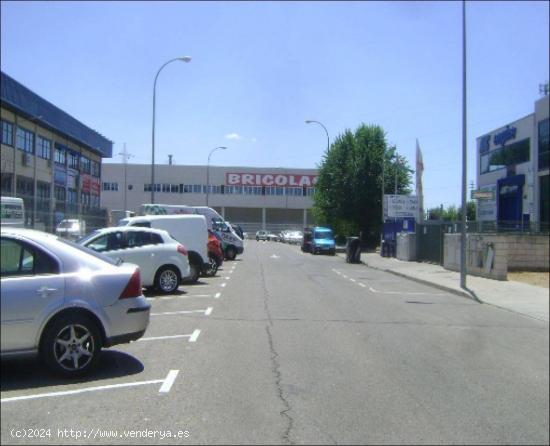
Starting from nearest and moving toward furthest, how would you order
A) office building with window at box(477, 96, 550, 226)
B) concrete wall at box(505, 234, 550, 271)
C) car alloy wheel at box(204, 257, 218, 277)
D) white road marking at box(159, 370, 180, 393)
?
Answer: white road marking at box(159, 370, 180, 393), car alloy wheel at box(204, 257, 218, 277), concrete wall at box(505, 234, 550, 271), office building with window at box(477, 96, 550, 226)

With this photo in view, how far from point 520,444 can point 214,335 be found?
5445mm

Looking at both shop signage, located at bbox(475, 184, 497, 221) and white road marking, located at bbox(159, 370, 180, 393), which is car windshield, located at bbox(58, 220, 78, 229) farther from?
shop signage, located at bbox(475, 184, 497, 221)

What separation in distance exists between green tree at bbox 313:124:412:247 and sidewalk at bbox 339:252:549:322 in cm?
2067

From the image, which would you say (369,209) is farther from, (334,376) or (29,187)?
(334,376)

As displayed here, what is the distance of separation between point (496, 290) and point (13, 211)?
1419 centimetres

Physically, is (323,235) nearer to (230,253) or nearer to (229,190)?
(230,253)

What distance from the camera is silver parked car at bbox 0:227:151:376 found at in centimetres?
644

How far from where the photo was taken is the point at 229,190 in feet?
292

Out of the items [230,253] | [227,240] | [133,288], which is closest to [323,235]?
[230,253]

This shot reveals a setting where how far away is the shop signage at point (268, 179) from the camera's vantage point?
87.4m

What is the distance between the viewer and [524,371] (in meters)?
7.77

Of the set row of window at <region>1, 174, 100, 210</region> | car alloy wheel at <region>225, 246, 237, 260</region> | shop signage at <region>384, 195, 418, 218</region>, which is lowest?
car alloy wheel at <region>225, 246, 237, 260</region>

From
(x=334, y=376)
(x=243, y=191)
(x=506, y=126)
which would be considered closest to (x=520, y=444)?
(x=334, y=376)

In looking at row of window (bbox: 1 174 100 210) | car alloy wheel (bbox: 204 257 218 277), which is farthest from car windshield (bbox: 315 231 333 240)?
car alloy wheel (bbox: 204 257 218 277)
